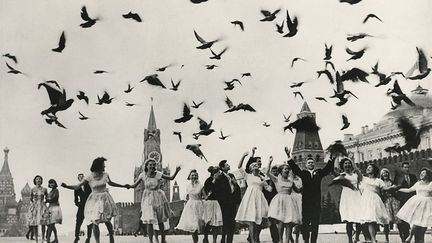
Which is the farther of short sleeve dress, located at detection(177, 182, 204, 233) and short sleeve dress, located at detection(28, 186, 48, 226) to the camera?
short sleeve dress, located at detection(28, 186, 48, 226)

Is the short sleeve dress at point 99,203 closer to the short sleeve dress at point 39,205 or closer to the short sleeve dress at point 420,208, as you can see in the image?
the short sleeve dress at point 39,205

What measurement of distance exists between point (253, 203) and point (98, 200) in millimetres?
2665

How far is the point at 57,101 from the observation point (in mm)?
14281

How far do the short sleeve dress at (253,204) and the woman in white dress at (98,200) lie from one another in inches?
87.0

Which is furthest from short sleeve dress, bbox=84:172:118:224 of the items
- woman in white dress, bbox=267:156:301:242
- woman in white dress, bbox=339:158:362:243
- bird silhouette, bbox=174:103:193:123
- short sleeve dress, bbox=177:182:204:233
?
woman in white dress, bbox=339:158:362:243

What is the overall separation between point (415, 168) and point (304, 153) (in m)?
44.1

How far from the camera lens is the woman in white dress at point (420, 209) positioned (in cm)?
1183

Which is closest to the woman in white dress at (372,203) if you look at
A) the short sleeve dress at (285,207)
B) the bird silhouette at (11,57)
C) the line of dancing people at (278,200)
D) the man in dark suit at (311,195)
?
the line of dancing people at (278,200)

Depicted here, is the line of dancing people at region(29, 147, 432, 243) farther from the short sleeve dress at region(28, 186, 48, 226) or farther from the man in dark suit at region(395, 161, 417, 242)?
the short sleeve dress at region(28, 186, 48, 226)

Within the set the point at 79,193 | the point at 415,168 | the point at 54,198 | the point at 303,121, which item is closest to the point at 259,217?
the point at 303,121

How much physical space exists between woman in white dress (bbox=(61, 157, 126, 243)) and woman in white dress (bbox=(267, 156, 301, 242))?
269cm

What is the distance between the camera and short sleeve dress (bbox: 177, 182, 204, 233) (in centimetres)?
1333

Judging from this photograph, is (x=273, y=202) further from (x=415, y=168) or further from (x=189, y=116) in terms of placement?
(x=415, y=168)

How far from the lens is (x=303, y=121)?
553 inches
